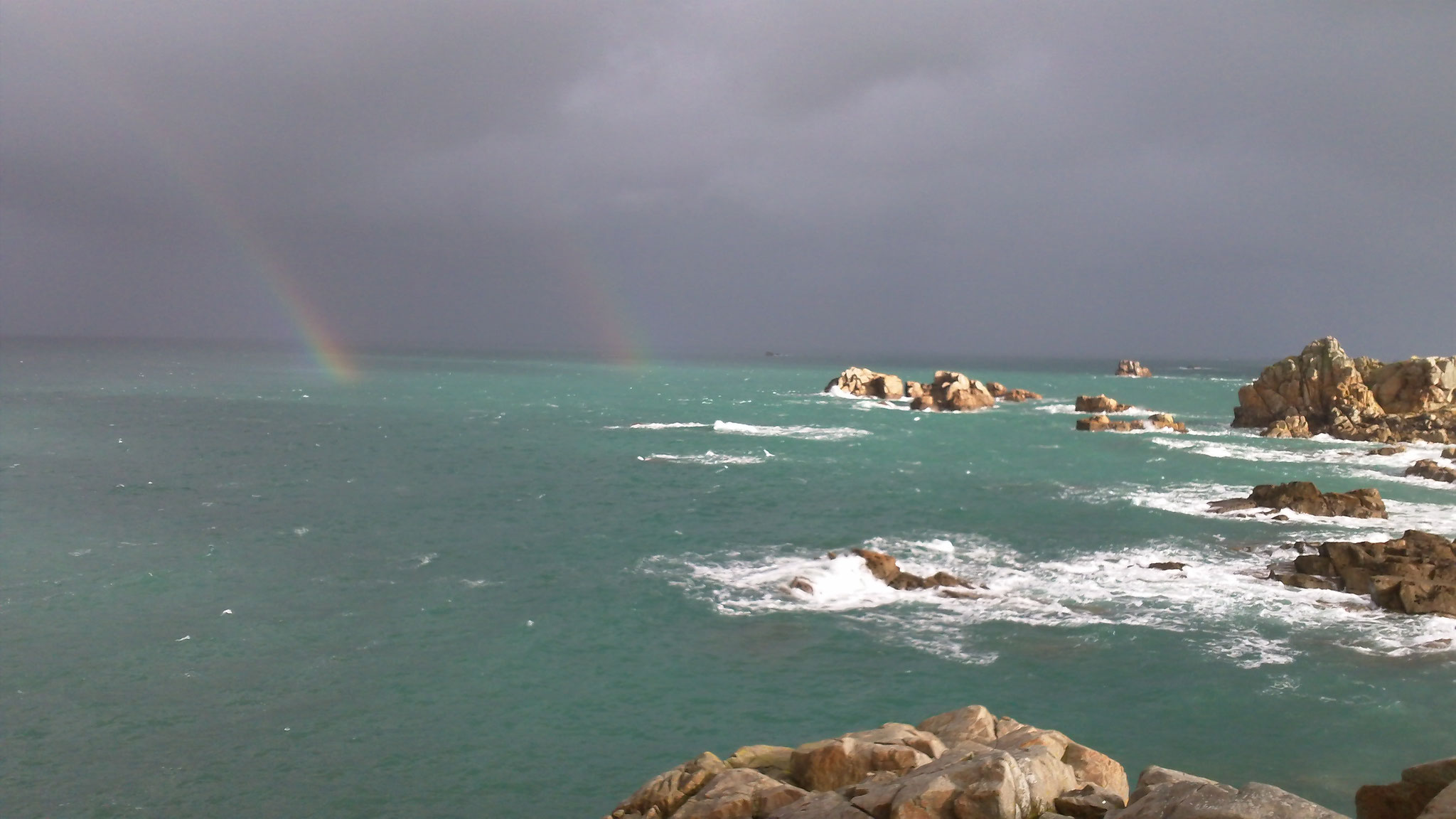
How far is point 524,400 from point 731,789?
104 m

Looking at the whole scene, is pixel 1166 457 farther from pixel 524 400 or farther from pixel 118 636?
pixel 524 400

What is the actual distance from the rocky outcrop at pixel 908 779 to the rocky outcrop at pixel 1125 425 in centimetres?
7322

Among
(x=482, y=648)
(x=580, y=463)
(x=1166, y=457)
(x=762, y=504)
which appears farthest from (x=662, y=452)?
(x=482, y=648)

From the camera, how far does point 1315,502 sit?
1660 inches

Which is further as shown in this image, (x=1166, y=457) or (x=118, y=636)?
(x=1166, y=457)

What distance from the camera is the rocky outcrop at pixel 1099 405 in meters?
98.6

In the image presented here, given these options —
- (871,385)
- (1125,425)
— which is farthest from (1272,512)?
(871,385)

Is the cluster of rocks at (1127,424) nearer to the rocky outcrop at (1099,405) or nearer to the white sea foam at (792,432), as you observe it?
the rocky outcrop at (1099,405)

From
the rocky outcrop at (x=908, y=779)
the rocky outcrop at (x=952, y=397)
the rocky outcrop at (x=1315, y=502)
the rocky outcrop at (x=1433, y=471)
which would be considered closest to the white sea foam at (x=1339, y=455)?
the rocky outcrop at (x=1433, y=471)

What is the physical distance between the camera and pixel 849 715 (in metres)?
21.0

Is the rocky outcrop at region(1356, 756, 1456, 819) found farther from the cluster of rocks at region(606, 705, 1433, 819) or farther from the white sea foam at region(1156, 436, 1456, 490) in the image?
the white sea foam at region(1156, 436, 1456, 490)

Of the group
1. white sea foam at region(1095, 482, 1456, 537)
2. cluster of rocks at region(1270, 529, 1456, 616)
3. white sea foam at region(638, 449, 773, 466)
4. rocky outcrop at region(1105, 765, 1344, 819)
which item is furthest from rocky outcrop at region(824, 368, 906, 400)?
rocky outcrop at region(1105, 765, 1344, 819)

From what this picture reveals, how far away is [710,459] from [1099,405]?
184 feet

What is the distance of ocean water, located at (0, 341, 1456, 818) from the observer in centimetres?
1886
